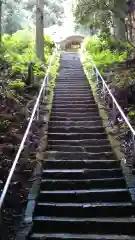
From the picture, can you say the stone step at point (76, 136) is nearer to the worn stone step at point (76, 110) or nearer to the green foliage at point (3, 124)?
the green foliage at point (3, 124)

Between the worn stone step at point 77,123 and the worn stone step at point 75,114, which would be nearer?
the worn stone step at point 77,123

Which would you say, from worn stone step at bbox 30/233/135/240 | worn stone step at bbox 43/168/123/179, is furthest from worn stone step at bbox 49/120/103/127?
worn stone step at bbox 30/233/135/240

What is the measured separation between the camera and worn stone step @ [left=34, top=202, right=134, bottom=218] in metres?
5.68

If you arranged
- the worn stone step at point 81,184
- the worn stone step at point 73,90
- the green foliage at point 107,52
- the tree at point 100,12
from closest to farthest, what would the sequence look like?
1. the worn stone step at point 81,184
2. the worn stone step at point 73,90
3. the green foliage at point 107,52
4. the tree at point 100,12

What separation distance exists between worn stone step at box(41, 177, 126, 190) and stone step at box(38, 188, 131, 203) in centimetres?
29

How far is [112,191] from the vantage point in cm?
613

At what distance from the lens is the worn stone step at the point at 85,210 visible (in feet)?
18.6

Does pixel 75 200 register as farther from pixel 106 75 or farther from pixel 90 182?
pixel 106 75

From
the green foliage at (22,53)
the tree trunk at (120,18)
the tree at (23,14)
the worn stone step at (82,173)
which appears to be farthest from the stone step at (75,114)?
the tree at (23,14)

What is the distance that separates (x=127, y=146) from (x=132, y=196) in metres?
1.97

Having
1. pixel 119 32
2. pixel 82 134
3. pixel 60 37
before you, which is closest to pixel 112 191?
pixel 82 134

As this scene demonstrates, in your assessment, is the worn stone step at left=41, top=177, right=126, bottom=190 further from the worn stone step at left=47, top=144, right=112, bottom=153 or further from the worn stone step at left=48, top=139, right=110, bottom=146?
the worn stone step at left=48, top=139, right=110, bottom=146

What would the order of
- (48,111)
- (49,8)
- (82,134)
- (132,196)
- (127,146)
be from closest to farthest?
1. (132,196)
2. (127,146)
3. (82,134)
4. (48,111)
5. (49,8)

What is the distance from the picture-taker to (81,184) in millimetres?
6453
